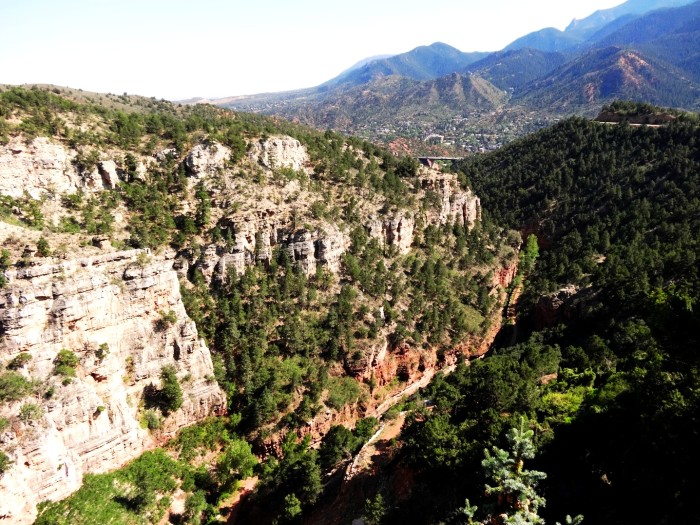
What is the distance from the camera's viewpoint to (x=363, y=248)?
2788 inches

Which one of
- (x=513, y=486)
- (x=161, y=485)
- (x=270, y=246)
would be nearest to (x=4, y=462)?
(x=161, y=485)

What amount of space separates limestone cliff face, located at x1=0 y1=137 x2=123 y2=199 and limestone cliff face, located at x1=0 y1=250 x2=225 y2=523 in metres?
19.1

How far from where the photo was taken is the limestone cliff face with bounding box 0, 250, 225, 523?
35.1 metres

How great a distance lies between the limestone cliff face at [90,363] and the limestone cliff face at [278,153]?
31.4 m

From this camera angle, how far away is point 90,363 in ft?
135

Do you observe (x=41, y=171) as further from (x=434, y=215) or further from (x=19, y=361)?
(x=434, y=215)

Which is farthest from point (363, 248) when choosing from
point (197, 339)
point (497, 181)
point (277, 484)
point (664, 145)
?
point (664, 145)

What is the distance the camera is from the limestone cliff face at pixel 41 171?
51156 mm

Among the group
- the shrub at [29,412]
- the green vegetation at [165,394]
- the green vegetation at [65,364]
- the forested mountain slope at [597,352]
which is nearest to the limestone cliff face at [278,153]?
the green vegetation at [165,394]

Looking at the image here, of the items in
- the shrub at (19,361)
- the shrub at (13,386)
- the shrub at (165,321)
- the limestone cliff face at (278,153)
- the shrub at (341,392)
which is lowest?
the shrub at (341,392)

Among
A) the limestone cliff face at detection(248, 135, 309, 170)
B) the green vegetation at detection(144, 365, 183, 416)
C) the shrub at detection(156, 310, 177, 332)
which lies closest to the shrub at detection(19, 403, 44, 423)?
the green vegetation at detection(144, 365, 183, 416)

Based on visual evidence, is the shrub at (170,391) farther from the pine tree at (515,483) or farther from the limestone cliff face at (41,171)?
the pine tree at (515,483)

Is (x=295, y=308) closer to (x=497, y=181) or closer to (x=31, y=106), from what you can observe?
(x=31, y=106)

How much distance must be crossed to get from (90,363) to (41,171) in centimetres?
2980
